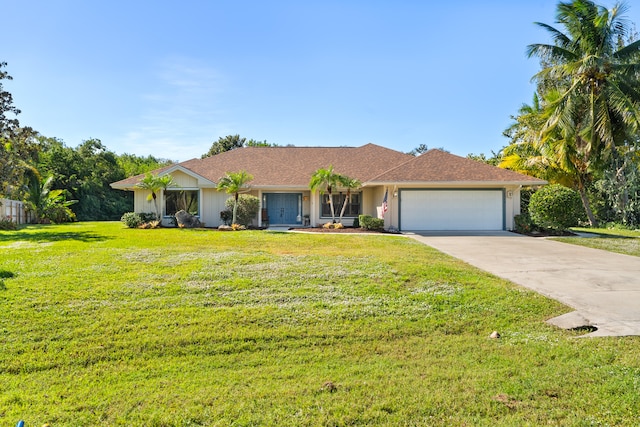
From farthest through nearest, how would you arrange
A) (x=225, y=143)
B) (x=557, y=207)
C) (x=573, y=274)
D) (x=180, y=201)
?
(x=225, y=143), (x=180, y=201), (x=557, y=207), (x=573, y=274)

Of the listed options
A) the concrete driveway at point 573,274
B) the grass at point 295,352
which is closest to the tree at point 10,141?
the grass at point 295,352

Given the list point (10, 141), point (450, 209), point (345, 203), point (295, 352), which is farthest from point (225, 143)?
Answer: point (295, 352)

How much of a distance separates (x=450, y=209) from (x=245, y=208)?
1017cm

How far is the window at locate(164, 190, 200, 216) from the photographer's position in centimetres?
2197

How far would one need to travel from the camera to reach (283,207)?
22844 mm

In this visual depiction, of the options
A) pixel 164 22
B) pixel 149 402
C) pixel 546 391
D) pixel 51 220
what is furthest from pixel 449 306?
pixel 51 220

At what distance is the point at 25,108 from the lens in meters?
20.3

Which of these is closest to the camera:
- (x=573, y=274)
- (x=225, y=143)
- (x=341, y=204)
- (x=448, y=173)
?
(x=573, y=274)

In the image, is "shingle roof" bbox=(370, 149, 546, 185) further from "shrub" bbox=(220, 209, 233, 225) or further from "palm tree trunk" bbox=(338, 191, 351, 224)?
"shrub" bbox=(220, 209, 233, 225)

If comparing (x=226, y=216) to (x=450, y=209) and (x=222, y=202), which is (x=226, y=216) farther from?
(x=450, y=209)

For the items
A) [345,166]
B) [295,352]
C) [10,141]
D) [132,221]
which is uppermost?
[10,141]

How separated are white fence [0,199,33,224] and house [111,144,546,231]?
8192 millimetres

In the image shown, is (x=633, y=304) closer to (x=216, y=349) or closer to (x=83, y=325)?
(x=216, y=349)

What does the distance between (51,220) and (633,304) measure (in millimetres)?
30402
